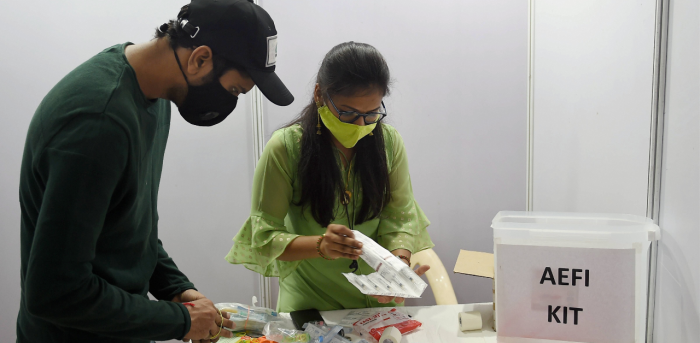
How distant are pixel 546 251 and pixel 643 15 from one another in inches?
26.3

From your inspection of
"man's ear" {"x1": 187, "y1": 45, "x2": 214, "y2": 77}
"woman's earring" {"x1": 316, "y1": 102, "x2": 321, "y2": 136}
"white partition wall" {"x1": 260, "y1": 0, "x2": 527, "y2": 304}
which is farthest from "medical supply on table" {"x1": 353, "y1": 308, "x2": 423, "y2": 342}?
"white partition wall" {"x1": 260, "y1": 0, "x2": 527, "y2": 304}

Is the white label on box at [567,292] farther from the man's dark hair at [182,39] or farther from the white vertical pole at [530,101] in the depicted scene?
the white vertical pole at [530,101]

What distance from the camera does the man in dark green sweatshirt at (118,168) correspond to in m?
0.75

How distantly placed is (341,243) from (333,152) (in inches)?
14.3

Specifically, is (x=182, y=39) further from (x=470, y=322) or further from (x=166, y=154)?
(x=166, y=154)

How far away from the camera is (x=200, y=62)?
929mm

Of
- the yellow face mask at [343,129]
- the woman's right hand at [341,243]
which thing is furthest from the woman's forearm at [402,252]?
the yellow face mask at [343,129]

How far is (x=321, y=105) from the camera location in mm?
1515

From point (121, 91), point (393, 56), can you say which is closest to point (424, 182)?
point (393, 56)

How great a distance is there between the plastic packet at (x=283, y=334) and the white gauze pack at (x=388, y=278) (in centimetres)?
21

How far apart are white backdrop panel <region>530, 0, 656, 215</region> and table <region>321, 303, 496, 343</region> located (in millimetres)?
499

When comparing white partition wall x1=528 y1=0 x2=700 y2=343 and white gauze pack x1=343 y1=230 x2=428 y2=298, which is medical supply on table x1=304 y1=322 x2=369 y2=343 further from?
white partition wall x1=528 y1=0 x2=700 y2=343

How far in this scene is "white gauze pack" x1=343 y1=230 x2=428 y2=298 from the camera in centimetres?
113

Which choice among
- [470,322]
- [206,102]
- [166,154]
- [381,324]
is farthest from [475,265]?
[166,154]
